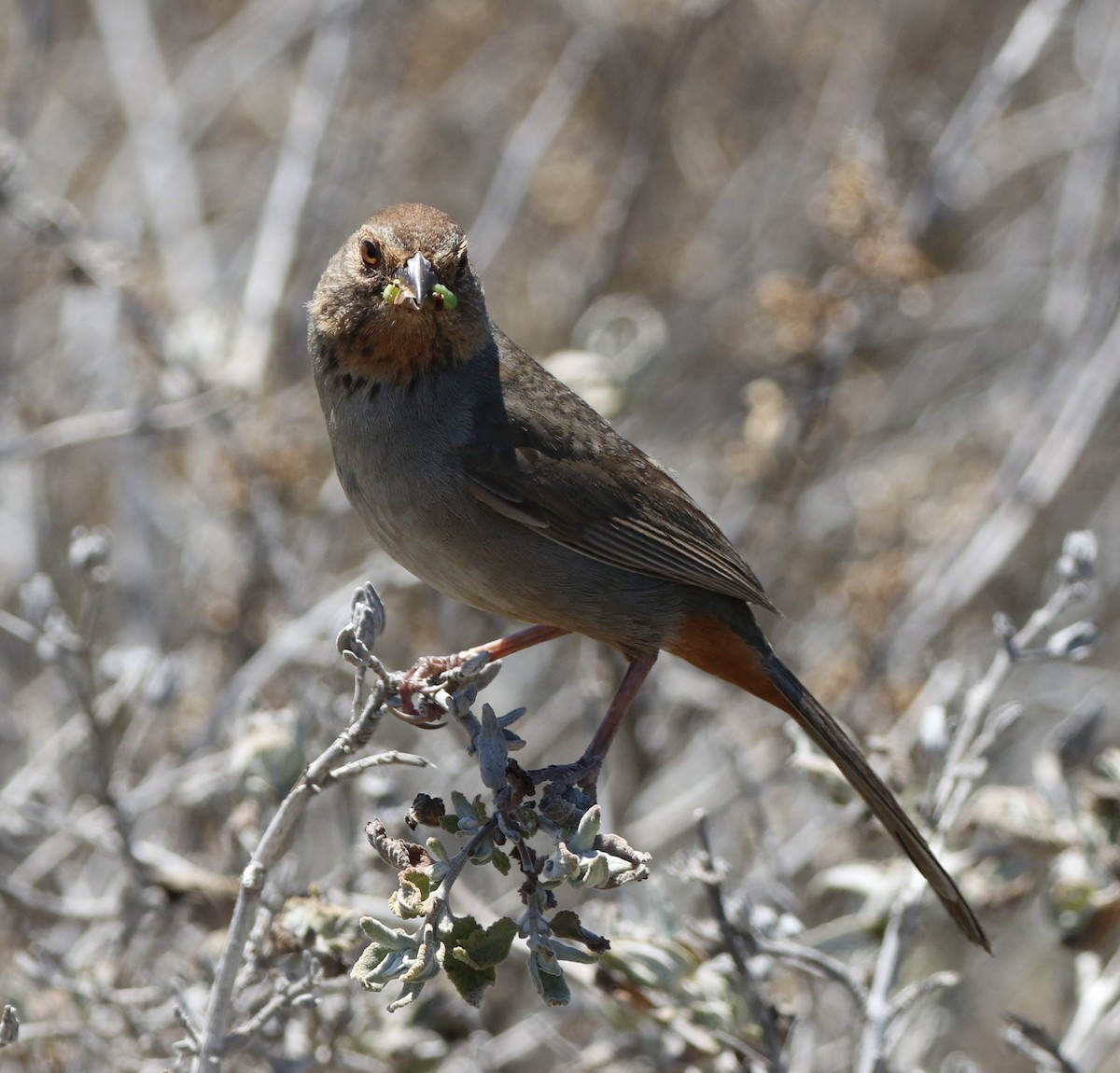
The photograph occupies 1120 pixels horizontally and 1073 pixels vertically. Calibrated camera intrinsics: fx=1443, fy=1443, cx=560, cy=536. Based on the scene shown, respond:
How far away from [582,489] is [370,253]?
2.85ft

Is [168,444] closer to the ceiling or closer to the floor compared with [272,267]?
closer to the ceiling

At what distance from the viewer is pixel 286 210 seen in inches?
235

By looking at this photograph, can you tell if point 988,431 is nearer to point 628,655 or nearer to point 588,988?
point 628,655

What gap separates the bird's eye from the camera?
12.1 ft

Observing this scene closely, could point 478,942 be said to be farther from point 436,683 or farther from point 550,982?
point 436,683

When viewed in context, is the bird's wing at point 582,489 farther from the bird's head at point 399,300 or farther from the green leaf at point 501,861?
the green leaf at point 501,861

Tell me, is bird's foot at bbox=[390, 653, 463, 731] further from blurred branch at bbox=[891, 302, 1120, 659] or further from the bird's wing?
blurred branch at bbox=[891, 302, 1120, 659]

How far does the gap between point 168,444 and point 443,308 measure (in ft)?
12.3

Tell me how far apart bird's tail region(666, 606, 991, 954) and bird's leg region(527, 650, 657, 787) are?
0.42ft

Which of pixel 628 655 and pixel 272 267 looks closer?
pixel 628 655

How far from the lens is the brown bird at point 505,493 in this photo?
366 centimetres

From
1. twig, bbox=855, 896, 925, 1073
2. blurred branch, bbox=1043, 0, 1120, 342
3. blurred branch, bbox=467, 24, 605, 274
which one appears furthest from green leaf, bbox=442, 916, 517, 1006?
blurred branch, bbox=1043, 0, 1120, 342

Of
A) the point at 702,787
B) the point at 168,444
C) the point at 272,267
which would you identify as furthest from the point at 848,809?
the point at 168,444

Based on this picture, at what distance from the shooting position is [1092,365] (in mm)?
5203
